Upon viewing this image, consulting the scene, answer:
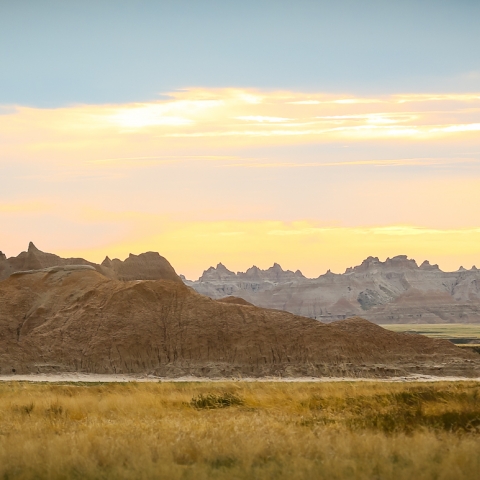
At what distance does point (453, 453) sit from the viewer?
16812 millimetres

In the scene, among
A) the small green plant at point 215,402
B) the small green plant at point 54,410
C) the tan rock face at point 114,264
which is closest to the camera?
the small green plant at point 54,410

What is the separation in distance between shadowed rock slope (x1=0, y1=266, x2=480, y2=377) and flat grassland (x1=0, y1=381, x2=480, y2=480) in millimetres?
45696

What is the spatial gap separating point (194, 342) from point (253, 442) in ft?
191

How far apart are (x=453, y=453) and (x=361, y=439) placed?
2.45 meters

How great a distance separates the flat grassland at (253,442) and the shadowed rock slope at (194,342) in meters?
45.7

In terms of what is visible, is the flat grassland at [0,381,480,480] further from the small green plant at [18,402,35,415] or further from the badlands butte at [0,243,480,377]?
the badlands butte at [0,243,480,377]

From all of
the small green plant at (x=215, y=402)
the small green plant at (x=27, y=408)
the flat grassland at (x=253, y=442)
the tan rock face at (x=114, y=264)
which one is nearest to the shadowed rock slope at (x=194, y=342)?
the tan rock face at (x=114, y=264)

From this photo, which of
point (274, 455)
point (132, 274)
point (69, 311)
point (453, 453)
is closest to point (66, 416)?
point (274, 455)

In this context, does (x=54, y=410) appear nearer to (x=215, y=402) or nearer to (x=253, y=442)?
(x=215, y=402)

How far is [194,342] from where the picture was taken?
76.4m

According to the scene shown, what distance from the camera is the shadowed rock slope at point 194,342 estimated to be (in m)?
73.2

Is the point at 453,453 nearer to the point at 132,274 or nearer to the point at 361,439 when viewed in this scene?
the point at 361,439

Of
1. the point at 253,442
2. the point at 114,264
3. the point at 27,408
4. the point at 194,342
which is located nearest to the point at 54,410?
the point at 27,408

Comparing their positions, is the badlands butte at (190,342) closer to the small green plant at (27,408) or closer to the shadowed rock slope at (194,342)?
the shadowed rock slope at (194,342)
